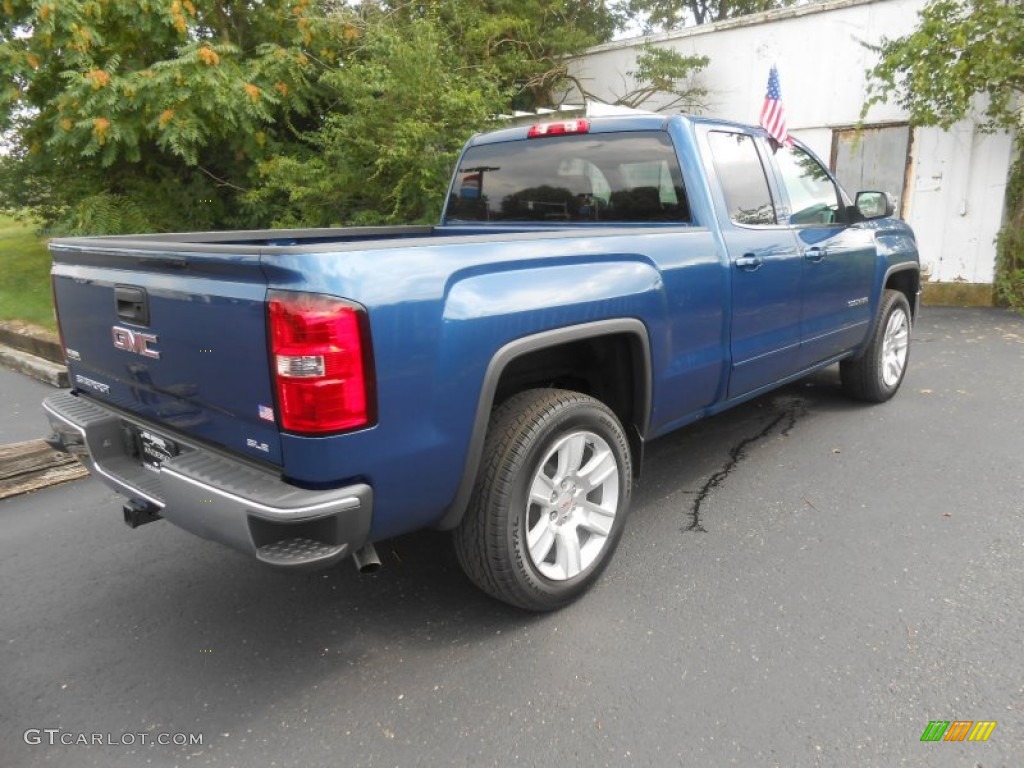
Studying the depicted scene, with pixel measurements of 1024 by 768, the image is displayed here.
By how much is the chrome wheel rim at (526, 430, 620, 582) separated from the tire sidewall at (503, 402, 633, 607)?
0.02 m

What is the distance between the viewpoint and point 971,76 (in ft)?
26.1

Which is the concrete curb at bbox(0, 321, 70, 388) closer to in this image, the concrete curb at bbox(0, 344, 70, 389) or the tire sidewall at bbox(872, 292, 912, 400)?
the concrete curb at bbox(0, 344, 70, 389)

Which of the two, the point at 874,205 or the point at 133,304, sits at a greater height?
the point at 874,205

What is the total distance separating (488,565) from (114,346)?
1.55 m

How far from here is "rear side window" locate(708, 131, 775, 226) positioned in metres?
3.43

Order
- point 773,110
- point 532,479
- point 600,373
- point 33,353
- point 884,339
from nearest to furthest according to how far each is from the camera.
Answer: point 532,479 → point 600,373 → point 884,339 → point 33,353 → point 773,110

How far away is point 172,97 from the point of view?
7.76 meters

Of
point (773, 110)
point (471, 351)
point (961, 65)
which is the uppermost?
point (961, 65)

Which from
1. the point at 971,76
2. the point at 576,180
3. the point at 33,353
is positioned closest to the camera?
the point at 576,180

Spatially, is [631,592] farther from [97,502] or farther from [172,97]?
[172,97]

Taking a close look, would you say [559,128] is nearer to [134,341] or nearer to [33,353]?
[134,341]

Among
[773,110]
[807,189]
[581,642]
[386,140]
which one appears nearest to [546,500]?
[581,642]

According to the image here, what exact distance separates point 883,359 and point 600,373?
3.06 meters

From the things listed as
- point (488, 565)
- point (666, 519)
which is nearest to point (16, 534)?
point (488, 565)
